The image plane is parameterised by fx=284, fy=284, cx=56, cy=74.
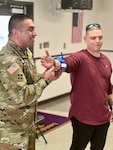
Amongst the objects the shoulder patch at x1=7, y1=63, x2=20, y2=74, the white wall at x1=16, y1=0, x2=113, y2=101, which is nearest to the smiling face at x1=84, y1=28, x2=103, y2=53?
the shoulder patch at x1=7, y1=63, x2=20, y2=74

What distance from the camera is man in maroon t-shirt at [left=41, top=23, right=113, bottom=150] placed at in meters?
2.23

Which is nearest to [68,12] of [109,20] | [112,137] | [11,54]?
[109,20]

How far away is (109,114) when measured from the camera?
238 centimetres

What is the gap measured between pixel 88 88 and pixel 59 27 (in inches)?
136

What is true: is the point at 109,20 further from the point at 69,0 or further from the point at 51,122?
the point at 51,122

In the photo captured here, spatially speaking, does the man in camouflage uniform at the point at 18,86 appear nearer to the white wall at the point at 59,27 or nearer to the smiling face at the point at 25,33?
the smiling face at the point at 25,33

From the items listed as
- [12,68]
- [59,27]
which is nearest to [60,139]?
[12,68]

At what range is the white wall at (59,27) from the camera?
5035 mm

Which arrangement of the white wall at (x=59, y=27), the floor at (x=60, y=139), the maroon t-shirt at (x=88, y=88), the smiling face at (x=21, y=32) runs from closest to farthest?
the smiling face at (x=21, y=32), the maroon t-shirt at (x=88, y=88), the floor at (x=60, y=139), the white wall at (x=59, y=27)

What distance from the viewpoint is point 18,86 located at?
1.80 meters

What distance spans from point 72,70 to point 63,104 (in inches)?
132

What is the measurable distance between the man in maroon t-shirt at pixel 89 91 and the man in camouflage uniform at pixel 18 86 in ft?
1.12

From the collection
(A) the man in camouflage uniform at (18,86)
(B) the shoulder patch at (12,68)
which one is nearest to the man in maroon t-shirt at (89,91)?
(A) the man in camouflage uniform at (18,86)

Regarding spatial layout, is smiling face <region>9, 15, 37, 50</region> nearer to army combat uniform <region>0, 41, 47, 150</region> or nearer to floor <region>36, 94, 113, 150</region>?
army combat uniform <region>0, 41, 47, 150</region>
